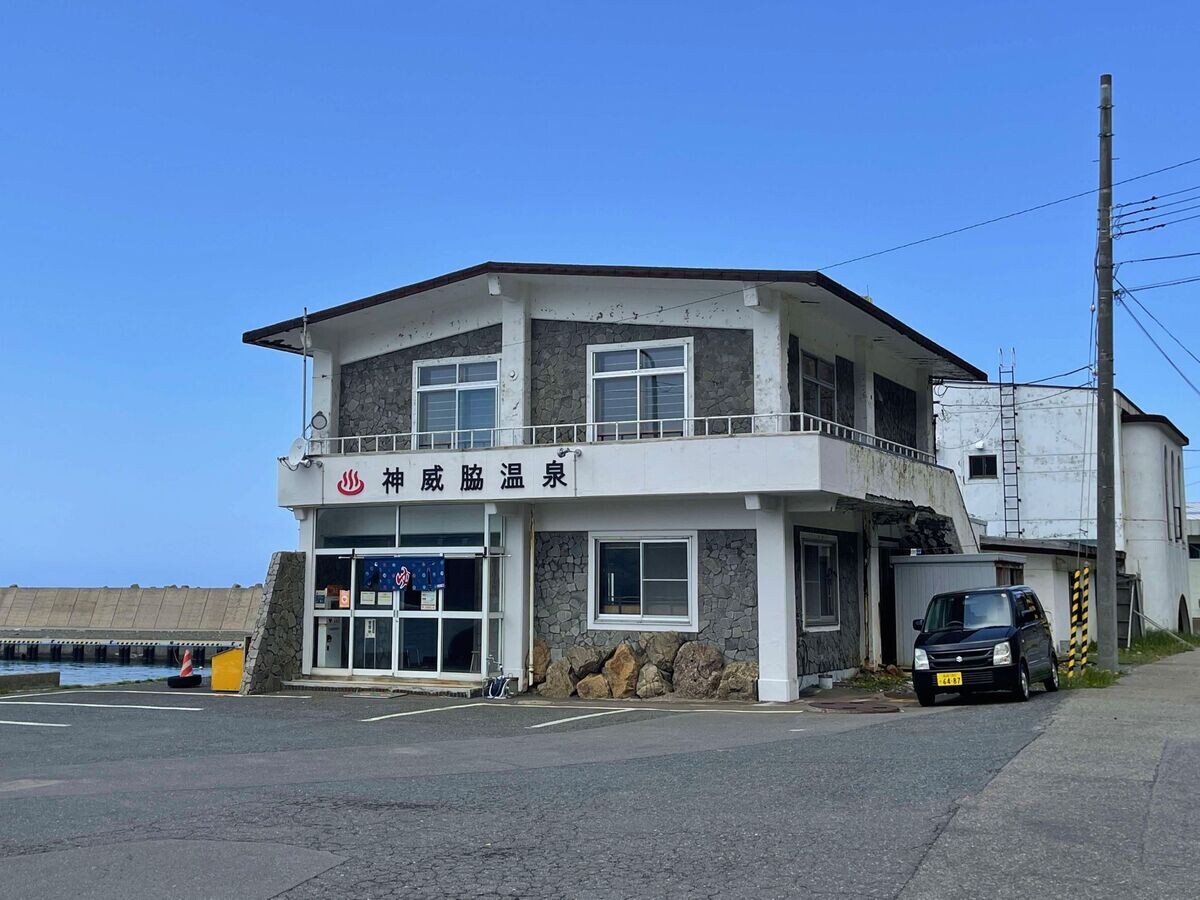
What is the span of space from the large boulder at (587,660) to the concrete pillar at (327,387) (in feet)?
23.3

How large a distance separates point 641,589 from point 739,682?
238 cm

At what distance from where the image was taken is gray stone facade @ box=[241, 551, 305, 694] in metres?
21.9

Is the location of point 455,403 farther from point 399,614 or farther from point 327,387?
point 399,614

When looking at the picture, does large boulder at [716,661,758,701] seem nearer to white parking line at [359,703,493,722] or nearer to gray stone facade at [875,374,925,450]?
white parking line at [359,703,493,722]

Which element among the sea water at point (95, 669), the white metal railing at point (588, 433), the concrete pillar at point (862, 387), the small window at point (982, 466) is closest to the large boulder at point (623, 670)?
the white metal railing at point (588, 433)

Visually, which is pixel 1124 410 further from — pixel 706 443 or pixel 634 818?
pixel 634 818

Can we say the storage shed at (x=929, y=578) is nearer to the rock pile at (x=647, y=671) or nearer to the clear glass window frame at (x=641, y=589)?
the rock pile at (x=647, y=671)

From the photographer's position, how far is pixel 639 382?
2073 cm

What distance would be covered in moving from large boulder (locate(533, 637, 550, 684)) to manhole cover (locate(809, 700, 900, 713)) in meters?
4.90

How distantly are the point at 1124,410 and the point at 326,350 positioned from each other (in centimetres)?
2698

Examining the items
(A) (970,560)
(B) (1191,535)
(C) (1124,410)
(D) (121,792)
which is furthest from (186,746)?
(B) (1191,535)

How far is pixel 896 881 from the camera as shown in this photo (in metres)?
6.79

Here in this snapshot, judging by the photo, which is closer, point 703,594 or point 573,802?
Answer: point 573,802

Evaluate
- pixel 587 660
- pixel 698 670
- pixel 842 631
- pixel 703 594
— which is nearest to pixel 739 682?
pixel 698 670
